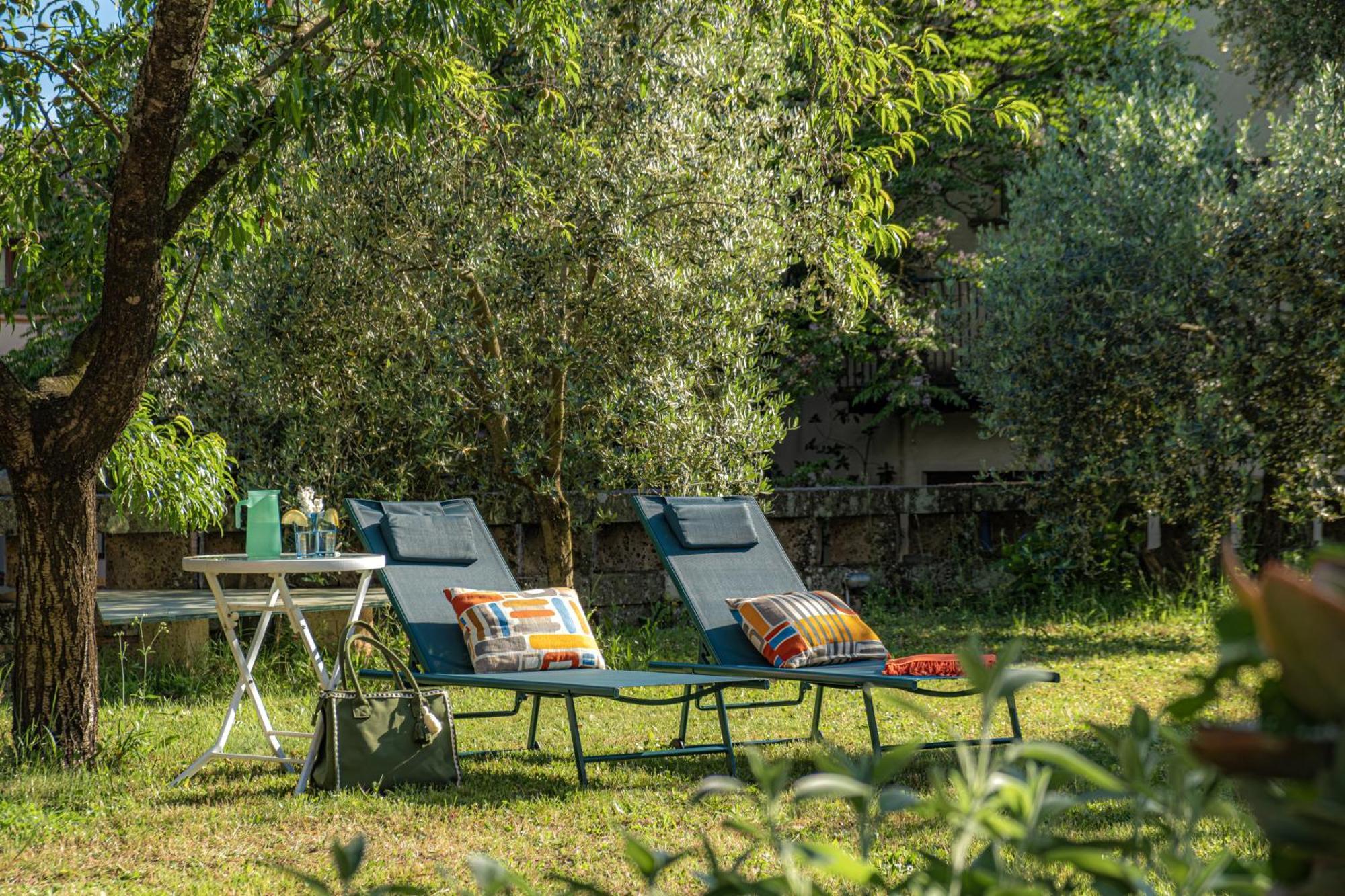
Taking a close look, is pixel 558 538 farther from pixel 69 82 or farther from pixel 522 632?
pixel 69 82

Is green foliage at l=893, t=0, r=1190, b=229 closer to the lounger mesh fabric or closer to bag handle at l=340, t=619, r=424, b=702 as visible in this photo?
the lounger mesh fabric

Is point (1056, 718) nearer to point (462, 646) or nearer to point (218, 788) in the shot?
point (462, 646)

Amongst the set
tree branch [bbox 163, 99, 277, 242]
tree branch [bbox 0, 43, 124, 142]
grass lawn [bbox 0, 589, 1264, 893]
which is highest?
tree branch [bbox 0, 43, 124, 142]

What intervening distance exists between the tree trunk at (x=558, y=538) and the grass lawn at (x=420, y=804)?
3.69 feet

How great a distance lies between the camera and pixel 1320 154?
334 inches

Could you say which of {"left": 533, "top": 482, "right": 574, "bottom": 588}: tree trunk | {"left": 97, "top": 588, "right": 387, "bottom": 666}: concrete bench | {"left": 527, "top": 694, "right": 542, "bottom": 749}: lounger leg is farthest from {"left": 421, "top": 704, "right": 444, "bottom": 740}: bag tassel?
{"left": 533, "top": 482, "right": 574, "bottom": 588}: tree trunk

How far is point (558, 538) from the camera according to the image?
8.13 meters

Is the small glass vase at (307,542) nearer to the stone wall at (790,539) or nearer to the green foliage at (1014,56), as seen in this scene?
the stone wall at (790,539)

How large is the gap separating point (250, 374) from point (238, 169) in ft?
8.05

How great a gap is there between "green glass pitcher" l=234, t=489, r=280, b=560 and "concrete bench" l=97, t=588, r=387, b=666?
85cm

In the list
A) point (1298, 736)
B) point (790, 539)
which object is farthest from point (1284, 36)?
point (1298, 736)

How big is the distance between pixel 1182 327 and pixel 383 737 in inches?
240

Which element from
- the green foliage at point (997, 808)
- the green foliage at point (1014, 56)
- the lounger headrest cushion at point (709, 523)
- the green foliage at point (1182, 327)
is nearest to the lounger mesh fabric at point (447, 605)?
the lounger headrest cushion at point (709, 523)

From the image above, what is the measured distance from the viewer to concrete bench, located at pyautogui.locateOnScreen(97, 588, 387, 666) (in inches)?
267
